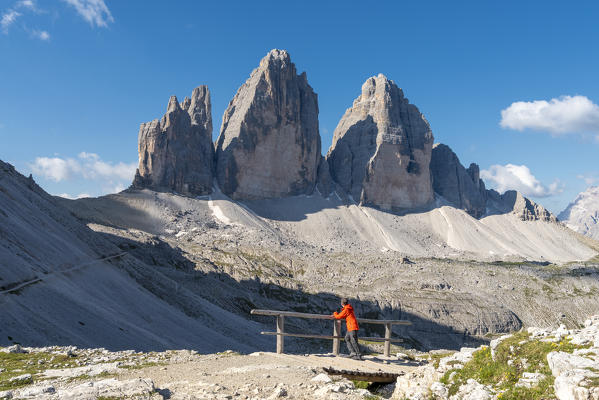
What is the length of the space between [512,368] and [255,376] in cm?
657

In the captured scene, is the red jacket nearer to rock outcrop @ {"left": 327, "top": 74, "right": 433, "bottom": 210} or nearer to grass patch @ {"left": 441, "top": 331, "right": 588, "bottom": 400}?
grass patch @ {"left": 441, "top": 331, "right": 588, "bottom": 400}

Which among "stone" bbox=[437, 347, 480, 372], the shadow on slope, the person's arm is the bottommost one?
the shadow on slope

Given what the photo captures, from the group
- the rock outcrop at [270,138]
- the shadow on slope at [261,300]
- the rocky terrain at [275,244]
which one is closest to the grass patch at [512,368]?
the rocky terrain at [275,244]

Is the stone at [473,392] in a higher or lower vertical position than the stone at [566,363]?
lower

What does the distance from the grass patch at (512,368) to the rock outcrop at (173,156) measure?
139100 millimetres

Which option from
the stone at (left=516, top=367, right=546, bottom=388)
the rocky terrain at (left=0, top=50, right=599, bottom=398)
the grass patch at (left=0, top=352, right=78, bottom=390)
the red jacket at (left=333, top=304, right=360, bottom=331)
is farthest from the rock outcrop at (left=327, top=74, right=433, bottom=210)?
the stone at (left=516, top=367, right=546, bottom=388)

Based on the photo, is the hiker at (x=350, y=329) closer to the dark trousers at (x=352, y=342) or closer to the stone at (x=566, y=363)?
the dark trousers at (x=352, y=342)

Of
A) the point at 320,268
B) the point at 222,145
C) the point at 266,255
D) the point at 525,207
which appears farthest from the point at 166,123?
the point at 525,207

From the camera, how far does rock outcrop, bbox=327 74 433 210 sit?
177625 mm

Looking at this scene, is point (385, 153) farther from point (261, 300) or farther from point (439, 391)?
point (439, 391)

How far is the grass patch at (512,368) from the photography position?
9930mm

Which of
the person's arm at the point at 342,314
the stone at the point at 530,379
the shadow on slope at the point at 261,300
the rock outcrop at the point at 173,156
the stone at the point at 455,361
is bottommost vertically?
the shadow on slope at the point at 261,300

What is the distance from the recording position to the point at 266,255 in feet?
348

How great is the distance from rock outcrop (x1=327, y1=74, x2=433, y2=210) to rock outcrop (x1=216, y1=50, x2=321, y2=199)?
50.1 ft
